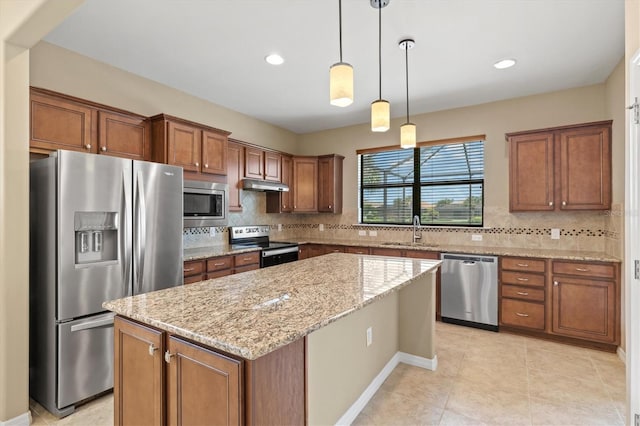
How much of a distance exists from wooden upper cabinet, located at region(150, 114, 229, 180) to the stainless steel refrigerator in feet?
2.29

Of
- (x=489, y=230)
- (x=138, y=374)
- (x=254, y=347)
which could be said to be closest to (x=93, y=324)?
(x=138, y=374)

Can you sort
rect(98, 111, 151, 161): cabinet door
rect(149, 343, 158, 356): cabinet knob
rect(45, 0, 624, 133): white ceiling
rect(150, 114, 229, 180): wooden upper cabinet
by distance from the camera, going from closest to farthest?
1. rect(149, 343, 158, 356): cabinet knob
2. rect(45, 0, 624, 133): white ceiling
3. rect(98, 111, 151, 161): cabinet door
4. rect(150, 114, 229, 180): wooden upper cabinet

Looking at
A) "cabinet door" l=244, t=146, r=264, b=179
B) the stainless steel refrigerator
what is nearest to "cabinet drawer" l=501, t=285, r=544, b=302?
"cabinet door" l=244, t=146, r=264, b=179

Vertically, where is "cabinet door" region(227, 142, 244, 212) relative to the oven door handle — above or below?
above

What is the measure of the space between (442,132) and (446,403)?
3469mm

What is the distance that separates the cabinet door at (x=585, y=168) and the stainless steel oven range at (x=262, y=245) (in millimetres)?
3315

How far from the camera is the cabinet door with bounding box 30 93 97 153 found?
2.47 meters

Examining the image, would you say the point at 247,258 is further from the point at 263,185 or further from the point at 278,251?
the point at 263,185

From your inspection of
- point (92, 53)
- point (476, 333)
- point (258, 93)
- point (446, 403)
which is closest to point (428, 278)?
point (446, 403)

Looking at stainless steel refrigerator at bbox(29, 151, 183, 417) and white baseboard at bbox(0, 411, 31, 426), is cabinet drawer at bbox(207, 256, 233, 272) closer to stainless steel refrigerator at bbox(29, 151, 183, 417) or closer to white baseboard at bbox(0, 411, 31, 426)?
stainless steel refrigerator at bbox(29, 151, 183, 417)

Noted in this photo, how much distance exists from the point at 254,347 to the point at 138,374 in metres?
0.84

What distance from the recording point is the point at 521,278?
3.55m

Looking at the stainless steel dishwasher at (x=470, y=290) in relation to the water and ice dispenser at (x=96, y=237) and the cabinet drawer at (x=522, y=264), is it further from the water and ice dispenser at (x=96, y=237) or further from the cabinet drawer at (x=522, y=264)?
the water and ice dispenser at (x=96, y=237)

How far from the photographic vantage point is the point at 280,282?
1.97 meters
